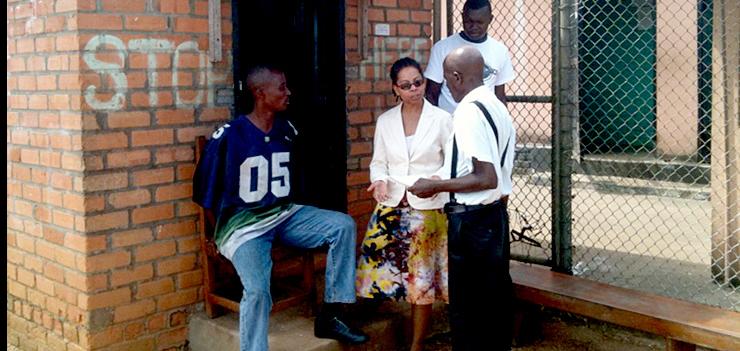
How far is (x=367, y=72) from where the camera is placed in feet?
16.1

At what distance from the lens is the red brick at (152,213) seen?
153 inches

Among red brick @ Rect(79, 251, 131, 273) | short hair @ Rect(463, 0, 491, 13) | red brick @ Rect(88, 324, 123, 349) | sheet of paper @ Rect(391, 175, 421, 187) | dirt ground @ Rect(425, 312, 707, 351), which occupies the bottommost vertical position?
dirt ground @ Rect(425, 312, 707, 351)

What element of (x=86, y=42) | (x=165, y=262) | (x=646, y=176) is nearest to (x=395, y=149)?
(x=165, y=262)

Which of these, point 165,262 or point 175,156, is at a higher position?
point 175,156

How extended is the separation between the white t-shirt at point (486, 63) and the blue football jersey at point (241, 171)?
1246 millimetres

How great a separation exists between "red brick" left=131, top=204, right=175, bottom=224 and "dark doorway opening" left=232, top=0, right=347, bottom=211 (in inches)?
30.9

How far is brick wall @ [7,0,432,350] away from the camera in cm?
371

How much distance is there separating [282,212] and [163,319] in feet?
2.92

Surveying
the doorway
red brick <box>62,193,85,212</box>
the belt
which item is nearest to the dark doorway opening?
red brick <box>62,193,85,212</box>

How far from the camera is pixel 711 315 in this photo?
149 inches

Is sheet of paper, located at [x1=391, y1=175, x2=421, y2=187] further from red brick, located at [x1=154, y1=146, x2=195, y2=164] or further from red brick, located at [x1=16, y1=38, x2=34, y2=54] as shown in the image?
red brick, located at [x1=16, y1=38, x2=34, y2=54]

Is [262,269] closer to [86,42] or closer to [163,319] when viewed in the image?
[163,319]

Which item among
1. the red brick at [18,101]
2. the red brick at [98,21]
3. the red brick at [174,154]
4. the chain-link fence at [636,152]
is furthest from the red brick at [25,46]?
the chain-link fence at [636,152]

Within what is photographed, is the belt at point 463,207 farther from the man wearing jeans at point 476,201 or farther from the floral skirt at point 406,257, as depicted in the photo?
the floral skirt at point 406,257
